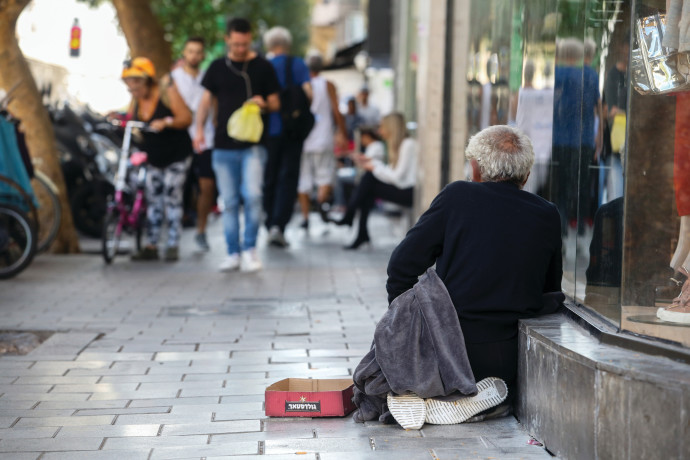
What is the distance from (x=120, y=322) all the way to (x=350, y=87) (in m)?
41.5

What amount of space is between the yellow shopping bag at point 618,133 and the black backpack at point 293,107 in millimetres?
7372

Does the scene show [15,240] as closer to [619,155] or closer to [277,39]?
[277,39]

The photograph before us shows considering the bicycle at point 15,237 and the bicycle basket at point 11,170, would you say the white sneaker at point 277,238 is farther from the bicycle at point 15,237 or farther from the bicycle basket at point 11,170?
the bicycle at point 15,237

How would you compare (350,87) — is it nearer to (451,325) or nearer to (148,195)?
(148,195)

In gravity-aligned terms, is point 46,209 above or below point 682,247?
below

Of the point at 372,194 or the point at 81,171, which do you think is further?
the point at 81,171

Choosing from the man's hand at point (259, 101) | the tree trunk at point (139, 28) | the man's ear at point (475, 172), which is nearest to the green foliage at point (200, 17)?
the tree trunk at point (139, 28)

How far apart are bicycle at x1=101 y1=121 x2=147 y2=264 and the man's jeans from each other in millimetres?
1226

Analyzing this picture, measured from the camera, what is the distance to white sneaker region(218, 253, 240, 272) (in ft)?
34.4

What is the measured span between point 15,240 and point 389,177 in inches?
179

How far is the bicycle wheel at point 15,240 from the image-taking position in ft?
31.6

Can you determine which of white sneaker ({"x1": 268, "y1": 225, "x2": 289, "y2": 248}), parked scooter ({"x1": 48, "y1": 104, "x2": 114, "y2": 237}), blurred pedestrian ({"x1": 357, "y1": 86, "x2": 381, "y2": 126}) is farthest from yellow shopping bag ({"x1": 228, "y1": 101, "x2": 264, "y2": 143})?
blurred pedestrian ({"x1": 357, "y1": 86, "x2": 381, "y2": 126})

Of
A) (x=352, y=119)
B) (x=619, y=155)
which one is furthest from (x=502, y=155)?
(x=352, y=119)

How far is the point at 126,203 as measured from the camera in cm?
1155
